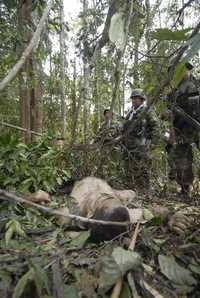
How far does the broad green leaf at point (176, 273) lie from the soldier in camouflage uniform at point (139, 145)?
185 cm

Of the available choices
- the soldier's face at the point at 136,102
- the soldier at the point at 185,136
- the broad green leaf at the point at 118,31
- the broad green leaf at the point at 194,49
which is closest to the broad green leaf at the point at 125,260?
the broad green leaf at the point at 118,31

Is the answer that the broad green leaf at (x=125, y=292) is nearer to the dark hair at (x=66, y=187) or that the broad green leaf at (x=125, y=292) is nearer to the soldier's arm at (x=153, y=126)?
the dark hair at (x=66, y=187)

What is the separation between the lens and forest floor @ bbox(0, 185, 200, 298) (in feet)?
5.82

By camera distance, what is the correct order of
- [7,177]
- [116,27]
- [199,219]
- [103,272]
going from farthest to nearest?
[7,177], [199,219], [103,272], [116,27]

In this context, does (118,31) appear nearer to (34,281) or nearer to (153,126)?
(34,281)

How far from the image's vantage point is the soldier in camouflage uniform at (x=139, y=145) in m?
4.36

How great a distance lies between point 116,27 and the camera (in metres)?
1.46

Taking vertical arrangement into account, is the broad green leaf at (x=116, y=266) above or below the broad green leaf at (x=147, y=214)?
above

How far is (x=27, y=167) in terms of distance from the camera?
11.7 ft

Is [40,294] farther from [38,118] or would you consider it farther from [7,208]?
[38,118]

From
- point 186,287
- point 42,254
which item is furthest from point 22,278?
point 186,287

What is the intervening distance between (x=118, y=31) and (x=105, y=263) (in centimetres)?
112

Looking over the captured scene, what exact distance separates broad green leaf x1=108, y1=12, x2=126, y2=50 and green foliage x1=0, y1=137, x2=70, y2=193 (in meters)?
2.16

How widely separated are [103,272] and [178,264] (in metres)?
0.46
